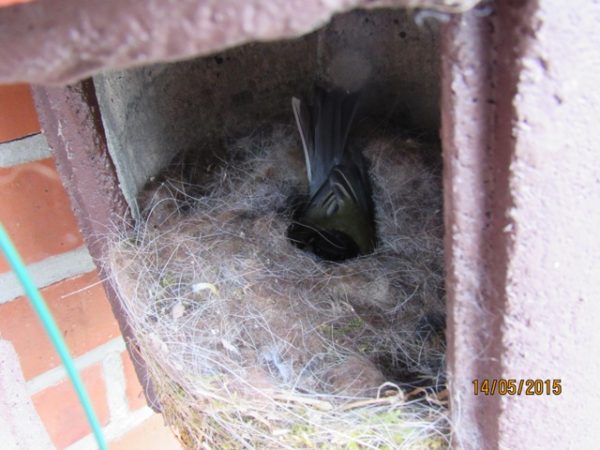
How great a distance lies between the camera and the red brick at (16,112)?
566mm

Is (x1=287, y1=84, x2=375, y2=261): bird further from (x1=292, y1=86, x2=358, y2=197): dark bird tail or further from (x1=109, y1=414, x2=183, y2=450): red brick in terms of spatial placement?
(x1=109, y1=414, x2=183, y2=450): red brick

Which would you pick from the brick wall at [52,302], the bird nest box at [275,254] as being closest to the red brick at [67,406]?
the brick wall at [52,302]

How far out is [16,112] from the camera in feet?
1.89

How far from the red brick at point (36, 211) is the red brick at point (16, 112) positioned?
37 mm

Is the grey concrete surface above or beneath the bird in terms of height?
above

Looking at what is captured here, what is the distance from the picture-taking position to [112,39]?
0.21 metres

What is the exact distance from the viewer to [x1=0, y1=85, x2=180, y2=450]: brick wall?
0.59 m

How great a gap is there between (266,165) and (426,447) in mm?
522

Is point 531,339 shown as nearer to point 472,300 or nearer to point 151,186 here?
point 472,300

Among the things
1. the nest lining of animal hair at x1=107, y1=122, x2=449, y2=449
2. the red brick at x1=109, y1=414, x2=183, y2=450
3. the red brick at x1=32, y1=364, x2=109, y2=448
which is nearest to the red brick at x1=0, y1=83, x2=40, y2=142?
the nest lining of animal hair at x1=107, y1=122, x2=449, y2=449

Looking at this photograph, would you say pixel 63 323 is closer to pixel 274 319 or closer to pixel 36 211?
pixel 36 211

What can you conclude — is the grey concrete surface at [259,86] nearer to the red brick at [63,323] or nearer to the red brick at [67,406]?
the red brick at [63,323]
